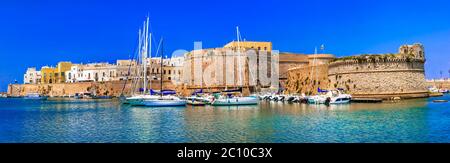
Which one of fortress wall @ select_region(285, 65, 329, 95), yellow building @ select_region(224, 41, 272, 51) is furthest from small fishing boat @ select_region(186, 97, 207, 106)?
yellow building @ select_region(224, 41, 272, 51)

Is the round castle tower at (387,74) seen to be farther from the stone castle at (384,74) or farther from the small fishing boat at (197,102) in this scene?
the small fishing boat at (197,102)

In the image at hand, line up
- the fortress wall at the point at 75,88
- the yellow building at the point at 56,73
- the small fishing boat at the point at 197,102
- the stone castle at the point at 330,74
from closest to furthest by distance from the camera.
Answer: the small fishing boat at the point at 197,102
the stone castle at the point at 330,74
the fortress wall at the point at 75,88
the yellow building at the point at 56,73

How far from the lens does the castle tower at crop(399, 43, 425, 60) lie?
113 ft

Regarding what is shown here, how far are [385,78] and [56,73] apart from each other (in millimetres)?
51922

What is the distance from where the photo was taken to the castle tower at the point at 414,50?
34572mm

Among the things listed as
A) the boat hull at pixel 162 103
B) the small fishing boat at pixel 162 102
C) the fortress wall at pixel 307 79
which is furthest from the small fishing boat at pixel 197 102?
the fortress wall at pixel 307 79

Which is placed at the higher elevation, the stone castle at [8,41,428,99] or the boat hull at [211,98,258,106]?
the stone castle at [8,41,428,99]

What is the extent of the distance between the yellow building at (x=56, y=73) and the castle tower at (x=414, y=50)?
49.2m

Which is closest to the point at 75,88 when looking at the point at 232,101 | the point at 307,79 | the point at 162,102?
the point at 307,79

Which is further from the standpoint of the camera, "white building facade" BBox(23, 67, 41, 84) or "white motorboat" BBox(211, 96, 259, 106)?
"white building facade" BBox(23, 67, 41, 84)

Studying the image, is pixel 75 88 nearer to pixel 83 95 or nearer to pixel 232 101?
pixel 83 95

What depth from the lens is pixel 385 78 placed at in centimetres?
3284

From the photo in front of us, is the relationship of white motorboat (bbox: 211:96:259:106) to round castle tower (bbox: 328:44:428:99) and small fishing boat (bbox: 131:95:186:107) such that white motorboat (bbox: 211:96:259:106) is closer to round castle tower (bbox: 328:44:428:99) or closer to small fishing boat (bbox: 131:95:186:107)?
small fishing boat (bbox: 131:95:186:107)

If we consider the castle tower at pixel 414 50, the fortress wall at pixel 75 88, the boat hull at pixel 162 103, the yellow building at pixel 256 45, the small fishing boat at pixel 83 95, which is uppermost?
the yellow building at pixel 256 45
